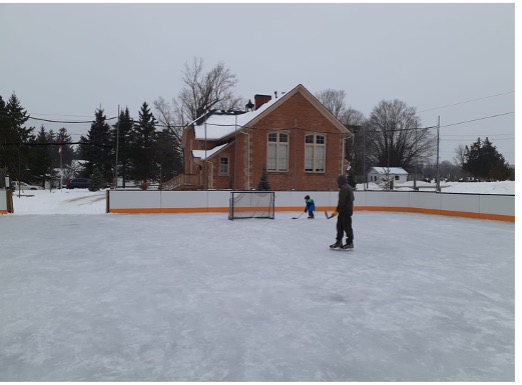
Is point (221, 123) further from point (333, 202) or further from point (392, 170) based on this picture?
point (392, 170)

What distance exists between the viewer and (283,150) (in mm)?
25719

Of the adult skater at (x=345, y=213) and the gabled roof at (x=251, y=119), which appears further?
the gabled roof at (x=251, y=119)

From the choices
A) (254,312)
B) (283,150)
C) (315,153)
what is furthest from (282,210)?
(254,312)

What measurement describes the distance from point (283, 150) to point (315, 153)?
240 cm

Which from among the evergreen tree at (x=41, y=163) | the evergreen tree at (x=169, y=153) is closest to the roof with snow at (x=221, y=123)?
the evergreen tree at (x=169, y=153)

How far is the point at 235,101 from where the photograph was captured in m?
47.5

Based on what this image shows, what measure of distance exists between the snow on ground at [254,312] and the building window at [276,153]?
16.5 metres

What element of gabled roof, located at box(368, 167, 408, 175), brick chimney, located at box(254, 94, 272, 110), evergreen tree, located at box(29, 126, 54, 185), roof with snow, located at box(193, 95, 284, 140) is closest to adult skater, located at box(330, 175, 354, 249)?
roof with snow, located at box(193, 95, 284, 140)

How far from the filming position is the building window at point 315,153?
26.2 meters

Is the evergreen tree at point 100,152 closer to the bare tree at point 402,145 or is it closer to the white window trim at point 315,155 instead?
the white window trim at point 315,155

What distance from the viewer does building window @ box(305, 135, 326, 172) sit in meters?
26.2

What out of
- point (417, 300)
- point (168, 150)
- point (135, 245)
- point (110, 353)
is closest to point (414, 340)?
point (417, 300)

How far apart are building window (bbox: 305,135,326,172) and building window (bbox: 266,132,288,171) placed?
1652 millimetres

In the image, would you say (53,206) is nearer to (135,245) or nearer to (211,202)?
A: (211,202)
